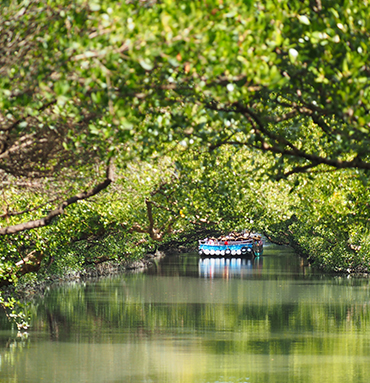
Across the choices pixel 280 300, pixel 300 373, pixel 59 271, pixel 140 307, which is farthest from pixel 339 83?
pixel 59 271

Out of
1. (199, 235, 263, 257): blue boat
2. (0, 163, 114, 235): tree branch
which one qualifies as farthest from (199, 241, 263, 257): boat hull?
(0, 163, 114, 235): tree branch

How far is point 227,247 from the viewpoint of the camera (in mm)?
95500

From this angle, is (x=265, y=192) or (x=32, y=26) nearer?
(x=32, y=26)

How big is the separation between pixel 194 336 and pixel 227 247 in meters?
69.3

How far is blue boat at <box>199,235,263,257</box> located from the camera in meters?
93.6

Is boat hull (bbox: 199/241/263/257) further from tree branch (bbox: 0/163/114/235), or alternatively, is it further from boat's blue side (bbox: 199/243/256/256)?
tree branch (bbox: 0/163/114/235)

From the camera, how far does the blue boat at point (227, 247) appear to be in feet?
307

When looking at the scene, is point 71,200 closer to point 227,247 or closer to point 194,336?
point 194,336

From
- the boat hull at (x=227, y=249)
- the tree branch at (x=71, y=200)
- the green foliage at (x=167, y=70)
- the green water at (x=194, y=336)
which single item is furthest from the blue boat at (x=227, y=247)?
the green foliage at (x=167, y=70)

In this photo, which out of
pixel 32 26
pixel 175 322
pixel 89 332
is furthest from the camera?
pixel 175 322

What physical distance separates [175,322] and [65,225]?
580 cm

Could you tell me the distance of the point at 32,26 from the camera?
12047 mm

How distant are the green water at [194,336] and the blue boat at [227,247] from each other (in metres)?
47.1

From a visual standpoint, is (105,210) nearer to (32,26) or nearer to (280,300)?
(280,300)
